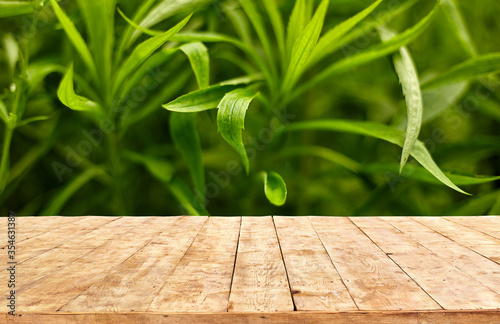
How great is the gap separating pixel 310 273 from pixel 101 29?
0.61 meters

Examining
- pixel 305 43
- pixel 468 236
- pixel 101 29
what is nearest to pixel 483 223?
pixel 468 236

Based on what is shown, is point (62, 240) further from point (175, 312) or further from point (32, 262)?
point (175, 312)

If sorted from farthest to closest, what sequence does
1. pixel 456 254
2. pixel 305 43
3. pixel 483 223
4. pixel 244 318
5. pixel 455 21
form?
pixel 455 21
pixel 483 223
pixel 305 43
pixel 456 254
pixel 244 318

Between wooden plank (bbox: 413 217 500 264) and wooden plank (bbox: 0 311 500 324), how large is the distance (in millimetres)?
266

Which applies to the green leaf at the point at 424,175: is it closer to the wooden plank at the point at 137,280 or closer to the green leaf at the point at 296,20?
the green leaf at the point at 296,20

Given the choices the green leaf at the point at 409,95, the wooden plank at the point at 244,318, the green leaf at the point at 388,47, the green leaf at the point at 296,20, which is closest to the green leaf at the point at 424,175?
the green leaf at the point at 409,95

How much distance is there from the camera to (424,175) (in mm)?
914

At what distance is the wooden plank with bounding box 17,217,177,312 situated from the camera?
18.7 inches

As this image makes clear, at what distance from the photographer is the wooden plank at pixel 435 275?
1.56 ft

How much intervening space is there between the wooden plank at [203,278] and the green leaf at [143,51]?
1.04ft

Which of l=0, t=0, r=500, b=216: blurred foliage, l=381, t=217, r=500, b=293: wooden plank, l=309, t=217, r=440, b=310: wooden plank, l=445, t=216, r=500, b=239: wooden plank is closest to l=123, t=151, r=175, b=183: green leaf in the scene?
l=0, t=0, r=500, b=216: blurred foliage

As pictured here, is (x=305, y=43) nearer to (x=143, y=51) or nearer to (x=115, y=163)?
(x=143, y=51)

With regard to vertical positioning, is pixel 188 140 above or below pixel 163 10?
below

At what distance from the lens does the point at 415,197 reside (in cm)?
128
